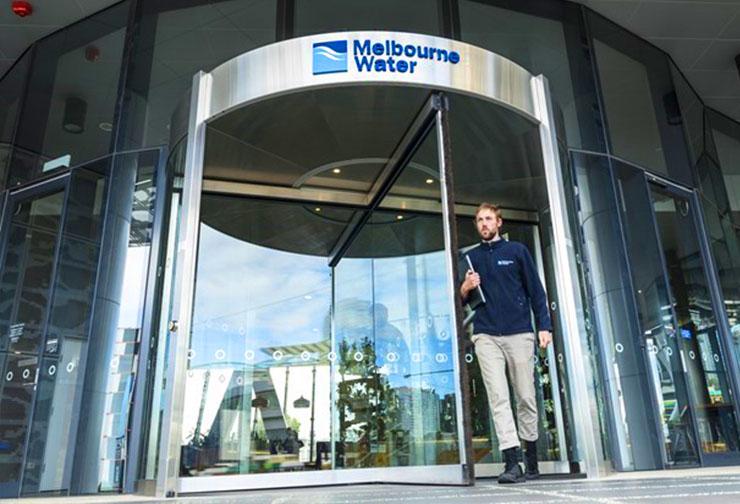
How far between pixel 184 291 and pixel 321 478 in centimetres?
159

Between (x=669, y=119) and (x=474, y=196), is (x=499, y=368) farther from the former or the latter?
(x=669, y=119)

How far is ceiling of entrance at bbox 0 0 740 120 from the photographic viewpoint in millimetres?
5409

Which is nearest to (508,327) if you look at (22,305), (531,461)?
(531,461)

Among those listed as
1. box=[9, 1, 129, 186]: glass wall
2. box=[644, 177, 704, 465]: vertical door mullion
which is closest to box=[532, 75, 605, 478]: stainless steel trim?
box=[644, 177, 704, 465]: vertical door mullion

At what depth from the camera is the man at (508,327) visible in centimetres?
278

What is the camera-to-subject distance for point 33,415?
4133mm

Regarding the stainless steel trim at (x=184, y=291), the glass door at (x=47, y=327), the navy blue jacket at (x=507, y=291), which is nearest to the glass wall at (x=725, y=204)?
the navy blue jacket at (x=507, y=291)

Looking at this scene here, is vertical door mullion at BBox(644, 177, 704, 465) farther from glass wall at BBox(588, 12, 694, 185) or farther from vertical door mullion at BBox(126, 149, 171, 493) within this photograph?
vertical door mullion at BBox(126, 149, 171, 493)

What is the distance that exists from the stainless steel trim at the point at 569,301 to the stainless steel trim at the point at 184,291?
6.69 ft

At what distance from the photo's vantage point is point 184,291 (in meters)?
3.17

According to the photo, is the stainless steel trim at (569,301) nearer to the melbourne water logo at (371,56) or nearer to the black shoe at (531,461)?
the black shoe at (531,461)

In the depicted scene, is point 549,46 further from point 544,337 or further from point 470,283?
point 544,337

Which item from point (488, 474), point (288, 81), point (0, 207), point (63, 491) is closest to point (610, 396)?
point (488, 474)

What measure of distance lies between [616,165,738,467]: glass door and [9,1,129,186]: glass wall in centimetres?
440
